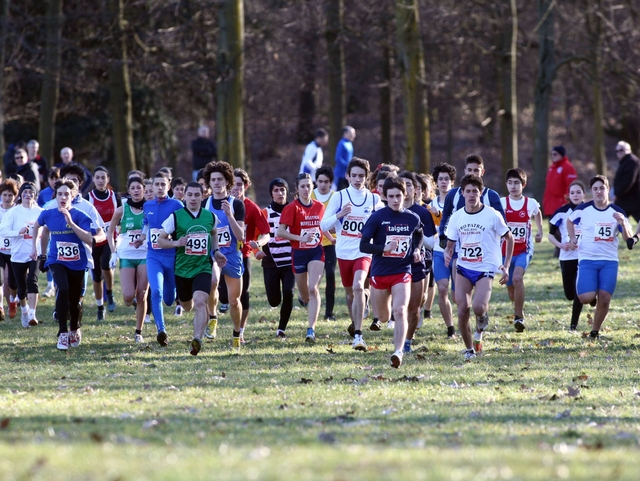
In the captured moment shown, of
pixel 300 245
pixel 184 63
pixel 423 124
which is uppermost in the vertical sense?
pixel 184 63

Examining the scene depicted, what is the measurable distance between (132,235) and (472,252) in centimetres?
422

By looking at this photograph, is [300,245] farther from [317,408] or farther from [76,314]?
[317,408]

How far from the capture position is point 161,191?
38.6ft

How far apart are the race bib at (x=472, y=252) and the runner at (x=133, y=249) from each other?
3.88m

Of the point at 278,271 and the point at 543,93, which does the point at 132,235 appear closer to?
the point at 278,271

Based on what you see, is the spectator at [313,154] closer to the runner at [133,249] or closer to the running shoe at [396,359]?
the runner at [133,249]

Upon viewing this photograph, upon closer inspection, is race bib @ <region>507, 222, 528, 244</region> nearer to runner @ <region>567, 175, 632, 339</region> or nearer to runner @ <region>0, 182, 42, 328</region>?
runner @ <region>567, 175, 632, 339</region>

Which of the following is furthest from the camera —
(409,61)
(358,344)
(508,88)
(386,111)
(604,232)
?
(386,111)

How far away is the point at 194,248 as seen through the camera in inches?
434

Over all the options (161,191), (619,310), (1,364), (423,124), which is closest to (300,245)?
(161,191)

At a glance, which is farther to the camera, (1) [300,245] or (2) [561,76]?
(2) [561,76]

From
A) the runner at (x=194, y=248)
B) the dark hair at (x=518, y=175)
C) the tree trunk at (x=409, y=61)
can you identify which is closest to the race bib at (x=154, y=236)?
the runner at (x=194, y=248)

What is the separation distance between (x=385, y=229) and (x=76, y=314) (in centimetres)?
386

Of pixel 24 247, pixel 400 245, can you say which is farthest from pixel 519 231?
pixel 24 247
